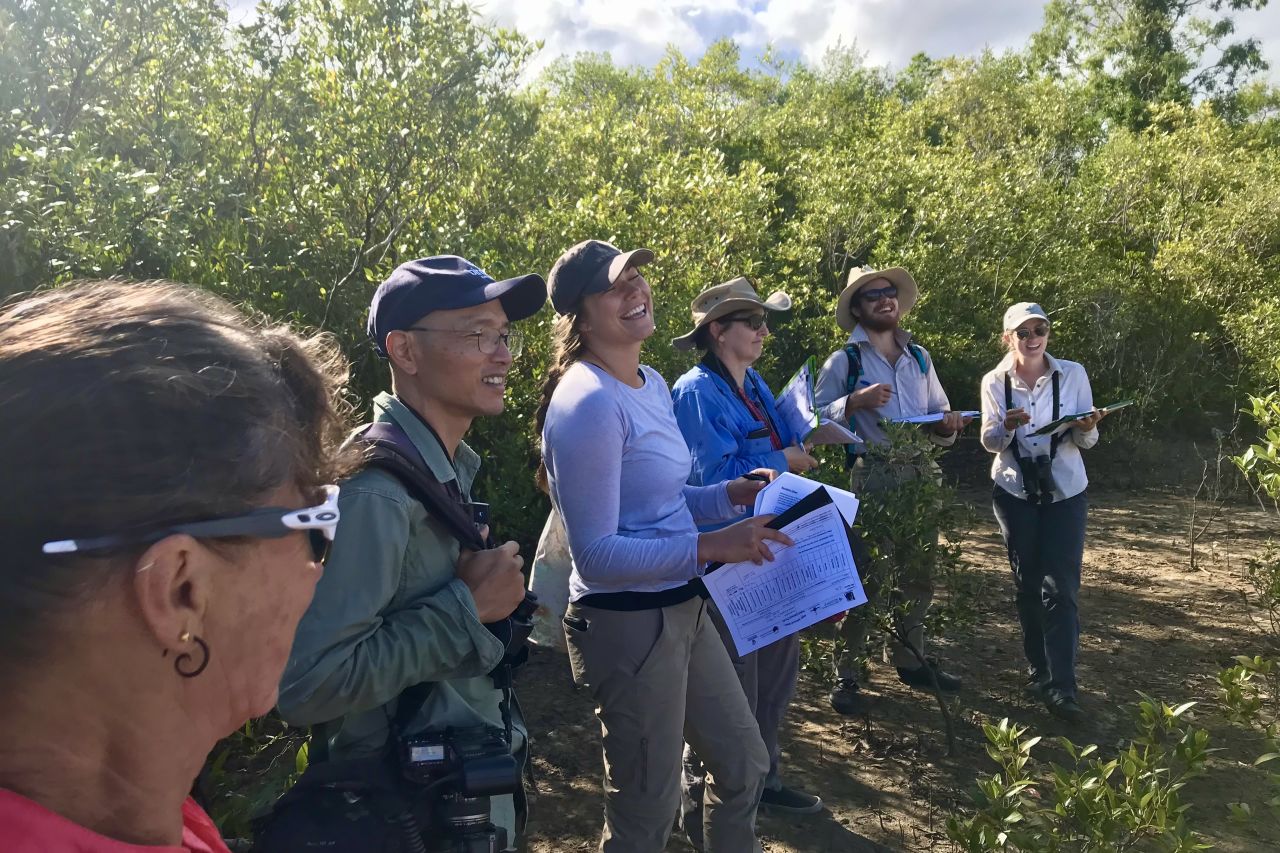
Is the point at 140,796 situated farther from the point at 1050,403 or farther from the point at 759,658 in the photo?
the point at 1050,403

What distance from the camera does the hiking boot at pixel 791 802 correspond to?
13.1 ft

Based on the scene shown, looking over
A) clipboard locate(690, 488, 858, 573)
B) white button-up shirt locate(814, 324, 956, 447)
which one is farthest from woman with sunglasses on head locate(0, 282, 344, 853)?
white button-up shirt locate(814, 324, 956, 447)

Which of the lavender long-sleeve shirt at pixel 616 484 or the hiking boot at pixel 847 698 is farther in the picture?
the hiking boot at pixel 847 698

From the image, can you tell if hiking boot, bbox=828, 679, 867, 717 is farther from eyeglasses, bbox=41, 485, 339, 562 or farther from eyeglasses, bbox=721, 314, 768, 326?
eyeglasses, bbox=41, 485, 339, 562

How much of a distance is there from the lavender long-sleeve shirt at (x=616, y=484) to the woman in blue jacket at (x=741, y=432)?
0.85 metres

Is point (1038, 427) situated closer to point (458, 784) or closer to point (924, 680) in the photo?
point (924, 680)

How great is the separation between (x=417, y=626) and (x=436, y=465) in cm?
37

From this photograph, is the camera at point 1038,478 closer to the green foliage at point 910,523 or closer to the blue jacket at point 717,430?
the green foliage at point 910,523

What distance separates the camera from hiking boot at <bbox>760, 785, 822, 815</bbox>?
398 cm

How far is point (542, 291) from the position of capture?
2.35m

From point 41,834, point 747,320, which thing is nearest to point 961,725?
point 747,320

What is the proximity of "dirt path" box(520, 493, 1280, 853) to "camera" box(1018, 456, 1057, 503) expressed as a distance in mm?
766

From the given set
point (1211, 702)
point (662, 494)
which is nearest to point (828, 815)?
point (662, 494)

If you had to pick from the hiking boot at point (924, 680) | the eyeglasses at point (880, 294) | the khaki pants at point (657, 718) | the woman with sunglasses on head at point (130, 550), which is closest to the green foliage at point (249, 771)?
the khaki pants at point (657, 718)
